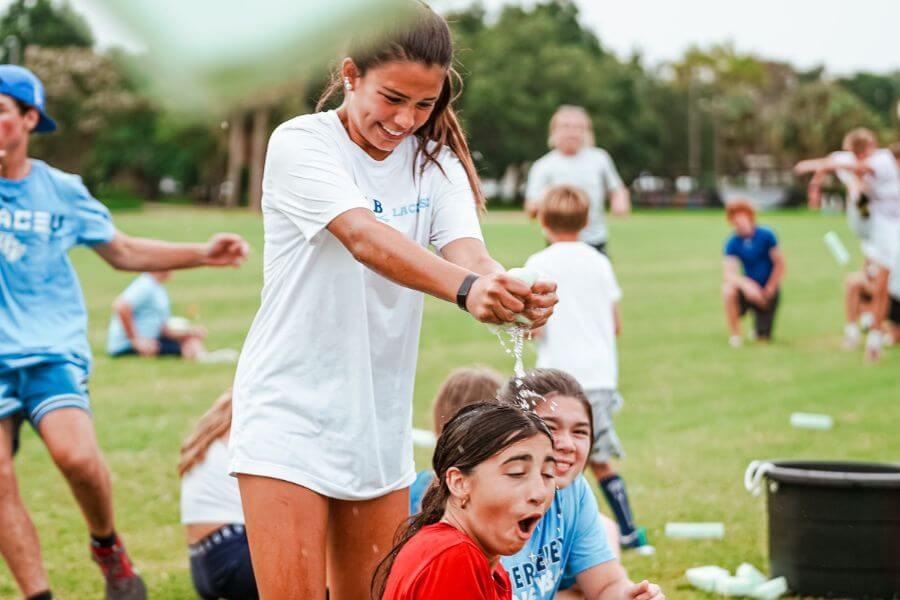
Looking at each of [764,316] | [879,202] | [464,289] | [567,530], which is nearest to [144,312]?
[764,316]

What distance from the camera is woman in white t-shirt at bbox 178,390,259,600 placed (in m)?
5.37

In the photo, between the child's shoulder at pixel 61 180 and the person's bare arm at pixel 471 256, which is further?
the child's shoulder at pixel 61 180

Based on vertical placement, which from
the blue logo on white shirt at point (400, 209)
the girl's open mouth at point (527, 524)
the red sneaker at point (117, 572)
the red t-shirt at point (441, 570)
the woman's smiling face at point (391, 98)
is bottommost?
the red sneaker at point (117, 572)

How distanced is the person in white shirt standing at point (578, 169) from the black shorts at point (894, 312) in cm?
451

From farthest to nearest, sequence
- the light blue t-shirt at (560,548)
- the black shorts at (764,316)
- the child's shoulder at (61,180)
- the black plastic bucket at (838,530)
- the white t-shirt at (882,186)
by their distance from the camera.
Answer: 1. the black shorts at (764,316)
2. the white t-shirt at (882,186)
3. the black plastic bucket at (838,530)
4. the child's shoulder at (61,180)
5. the light blue t-shirt at (560,548)

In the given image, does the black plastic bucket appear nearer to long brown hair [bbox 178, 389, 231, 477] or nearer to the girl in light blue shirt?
the girl in light blue shirt

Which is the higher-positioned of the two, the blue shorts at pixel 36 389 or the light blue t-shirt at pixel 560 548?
the blue shorts at pixel 36 389

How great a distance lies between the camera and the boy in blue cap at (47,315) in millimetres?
5020

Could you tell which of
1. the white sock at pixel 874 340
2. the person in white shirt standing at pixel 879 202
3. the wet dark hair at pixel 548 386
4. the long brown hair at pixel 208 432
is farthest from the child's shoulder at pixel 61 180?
the white sock at pixel 874 340

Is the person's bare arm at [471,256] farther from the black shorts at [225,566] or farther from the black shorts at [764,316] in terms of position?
the black shorts at [764,316]

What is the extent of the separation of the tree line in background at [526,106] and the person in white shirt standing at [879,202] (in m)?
5.23

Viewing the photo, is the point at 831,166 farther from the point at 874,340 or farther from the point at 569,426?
the point at 569,426

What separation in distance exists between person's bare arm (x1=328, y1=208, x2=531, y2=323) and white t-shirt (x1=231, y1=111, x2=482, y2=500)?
0.16m

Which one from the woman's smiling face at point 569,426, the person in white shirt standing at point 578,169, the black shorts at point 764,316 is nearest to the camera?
the woman's smiling face at point 569,426
